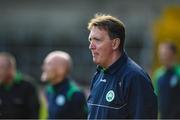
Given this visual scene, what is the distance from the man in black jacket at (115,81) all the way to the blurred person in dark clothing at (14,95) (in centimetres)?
384

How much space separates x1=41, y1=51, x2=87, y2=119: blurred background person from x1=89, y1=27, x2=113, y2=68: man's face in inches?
134

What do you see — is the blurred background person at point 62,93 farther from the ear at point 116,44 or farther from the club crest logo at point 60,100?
the ear at point 116,44

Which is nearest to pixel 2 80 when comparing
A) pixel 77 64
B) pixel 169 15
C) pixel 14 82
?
pixel 14 82

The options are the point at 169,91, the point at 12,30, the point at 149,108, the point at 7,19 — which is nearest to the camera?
the point at 149,108

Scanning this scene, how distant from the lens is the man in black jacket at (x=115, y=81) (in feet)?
20.0

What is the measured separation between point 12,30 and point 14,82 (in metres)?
19.1

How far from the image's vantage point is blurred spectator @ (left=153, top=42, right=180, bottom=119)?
12.4m

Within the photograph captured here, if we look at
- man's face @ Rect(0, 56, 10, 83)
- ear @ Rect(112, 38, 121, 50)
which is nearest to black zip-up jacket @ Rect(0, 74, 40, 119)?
man's face @ Rect(0, 56, 10, 83)

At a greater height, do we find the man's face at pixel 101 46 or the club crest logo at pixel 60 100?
the man's face at pixel 101 46

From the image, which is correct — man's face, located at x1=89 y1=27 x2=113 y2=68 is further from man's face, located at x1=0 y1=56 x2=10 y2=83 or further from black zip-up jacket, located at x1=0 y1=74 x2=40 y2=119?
man's face, located at x1=0 y1=56 x2=10 y2=83

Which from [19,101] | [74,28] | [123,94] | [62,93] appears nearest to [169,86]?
[62,93]

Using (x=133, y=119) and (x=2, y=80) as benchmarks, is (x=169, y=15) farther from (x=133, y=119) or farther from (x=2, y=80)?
(x=133, y=119)

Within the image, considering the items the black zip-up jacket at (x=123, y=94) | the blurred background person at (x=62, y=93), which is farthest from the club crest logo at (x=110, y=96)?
the blurred background person at (x=62, y=93)

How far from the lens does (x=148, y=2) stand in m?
32.1
